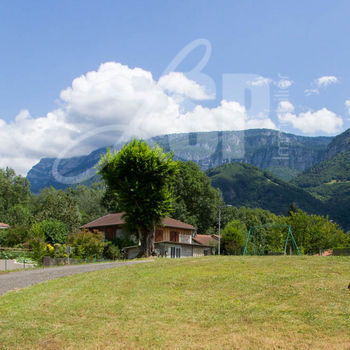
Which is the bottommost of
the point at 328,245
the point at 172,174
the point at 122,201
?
the point at 328,245

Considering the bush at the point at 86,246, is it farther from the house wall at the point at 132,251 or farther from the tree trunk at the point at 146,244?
the house wall at the point at 132,251

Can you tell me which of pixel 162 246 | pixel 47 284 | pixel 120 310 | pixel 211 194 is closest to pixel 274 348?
pixel 120 310

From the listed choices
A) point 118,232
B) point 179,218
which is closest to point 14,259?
point 118,232

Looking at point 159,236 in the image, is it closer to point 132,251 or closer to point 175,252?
point 175,252

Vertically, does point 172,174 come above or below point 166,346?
above

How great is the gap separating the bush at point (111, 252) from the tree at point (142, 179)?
10.9 metres

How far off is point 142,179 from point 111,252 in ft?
51.5

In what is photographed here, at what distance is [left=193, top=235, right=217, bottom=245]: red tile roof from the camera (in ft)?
251

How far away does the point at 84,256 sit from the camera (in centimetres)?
4878

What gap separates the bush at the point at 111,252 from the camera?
181ft

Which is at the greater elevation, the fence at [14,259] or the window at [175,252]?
the fence at [14,259]

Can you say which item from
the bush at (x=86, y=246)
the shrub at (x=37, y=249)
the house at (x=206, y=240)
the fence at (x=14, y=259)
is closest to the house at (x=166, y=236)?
the house at (x=206, y=240)

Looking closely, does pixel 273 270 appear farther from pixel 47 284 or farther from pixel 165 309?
pixel 47 284

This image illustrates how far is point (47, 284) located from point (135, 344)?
11.6m
